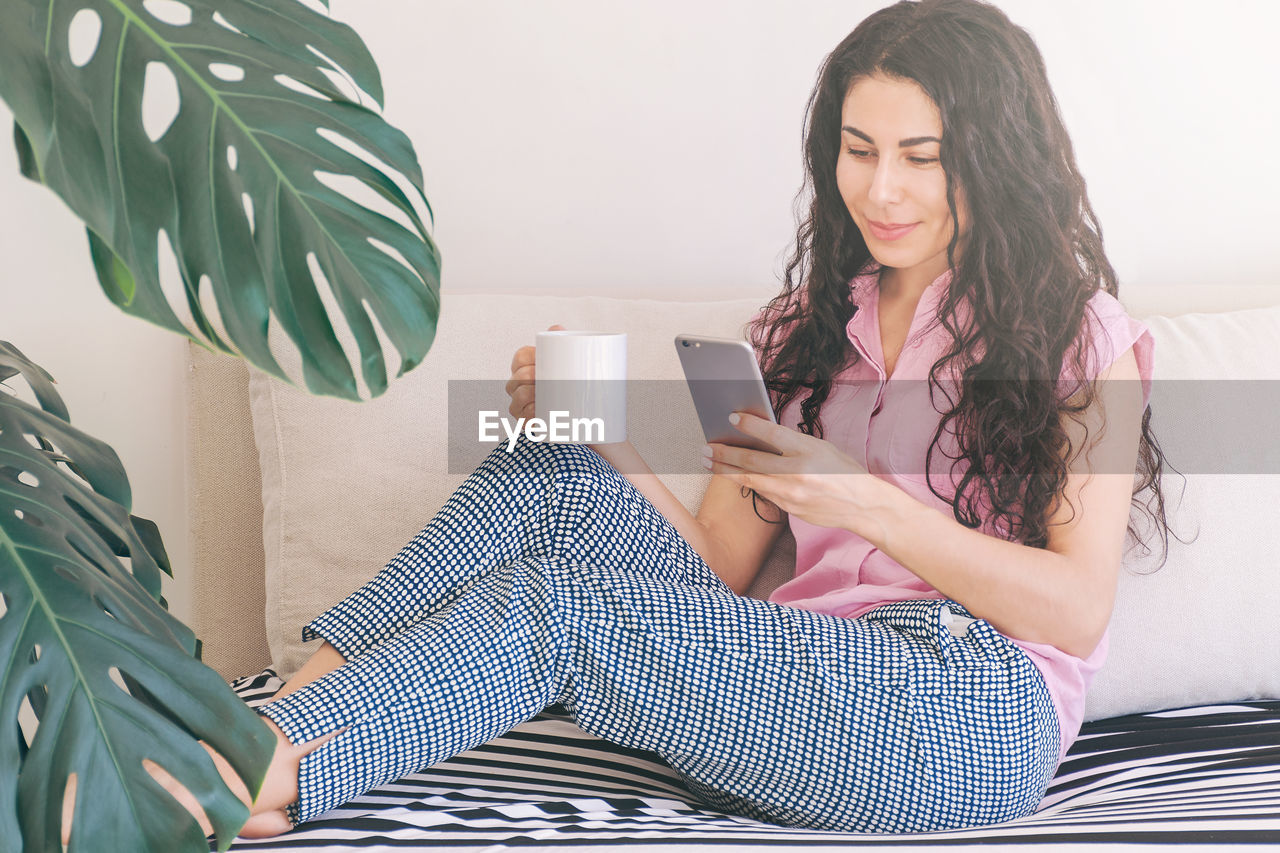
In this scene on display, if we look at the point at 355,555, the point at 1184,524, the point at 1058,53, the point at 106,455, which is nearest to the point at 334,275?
the point at 106,455

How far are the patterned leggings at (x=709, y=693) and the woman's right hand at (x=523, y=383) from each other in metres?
0.21

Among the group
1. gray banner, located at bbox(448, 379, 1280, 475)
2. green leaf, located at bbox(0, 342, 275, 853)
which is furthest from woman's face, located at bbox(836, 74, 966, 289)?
green leaf, located at bbox(0, 342, 275, 853)

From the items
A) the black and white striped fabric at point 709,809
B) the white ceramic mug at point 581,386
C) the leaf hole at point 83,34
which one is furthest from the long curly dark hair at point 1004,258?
the leaf hole at point 83,34

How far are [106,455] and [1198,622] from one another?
1.14 m

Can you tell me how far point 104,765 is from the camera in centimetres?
60

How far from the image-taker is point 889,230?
1.17 m

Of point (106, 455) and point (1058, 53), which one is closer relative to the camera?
point (106, 455)

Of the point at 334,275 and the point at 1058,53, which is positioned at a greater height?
the point at 1058,53

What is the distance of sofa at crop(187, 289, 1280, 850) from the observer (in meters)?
0.97

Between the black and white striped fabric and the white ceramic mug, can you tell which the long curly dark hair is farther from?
the white ceramic mug

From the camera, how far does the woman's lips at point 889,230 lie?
1.16m

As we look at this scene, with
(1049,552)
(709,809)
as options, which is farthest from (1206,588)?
(709,809)

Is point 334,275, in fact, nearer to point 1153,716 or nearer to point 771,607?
point 771,607

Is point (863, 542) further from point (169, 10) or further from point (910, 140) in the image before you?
point (169, 10)
